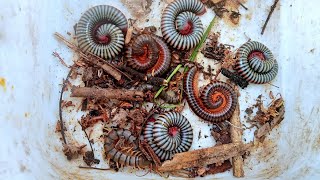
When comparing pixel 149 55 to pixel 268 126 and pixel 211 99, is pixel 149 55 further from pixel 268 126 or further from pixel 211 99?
pixel 268 126

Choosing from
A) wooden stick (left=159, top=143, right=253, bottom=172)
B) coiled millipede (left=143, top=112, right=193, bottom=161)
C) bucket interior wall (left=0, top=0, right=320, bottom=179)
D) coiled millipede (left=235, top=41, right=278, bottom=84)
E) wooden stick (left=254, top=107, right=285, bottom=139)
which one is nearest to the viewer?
bucket interior wall (left=0, top=0, right=320, bottom=179)

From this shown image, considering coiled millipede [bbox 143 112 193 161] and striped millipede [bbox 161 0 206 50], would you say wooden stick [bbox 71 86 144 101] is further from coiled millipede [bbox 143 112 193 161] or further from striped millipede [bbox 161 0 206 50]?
striped millipede [bbox 161 0 206 50]

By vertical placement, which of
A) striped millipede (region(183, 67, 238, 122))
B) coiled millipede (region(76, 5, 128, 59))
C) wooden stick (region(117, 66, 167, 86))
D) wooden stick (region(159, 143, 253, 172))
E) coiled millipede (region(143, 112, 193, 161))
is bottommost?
wooden stick (region(159, 143, 253, 172))

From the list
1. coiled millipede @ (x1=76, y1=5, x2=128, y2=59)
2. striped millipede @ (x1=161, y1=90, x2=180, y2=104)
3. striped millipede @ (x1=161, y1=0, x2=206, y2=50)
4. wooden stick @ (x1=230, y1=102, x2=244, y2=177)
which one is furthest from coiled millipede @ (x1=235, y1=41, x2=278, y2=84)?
coiled millipede @ (x1=76, y1=5, x2=128, y2=59)

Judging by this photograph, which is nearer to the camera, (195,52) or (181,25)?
(181,25)

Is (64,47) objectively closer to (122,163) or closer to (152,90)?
(152,90)

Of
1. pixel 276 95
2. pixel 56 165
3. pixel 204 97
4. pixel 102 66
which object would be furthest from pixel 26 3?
pixel 276 95

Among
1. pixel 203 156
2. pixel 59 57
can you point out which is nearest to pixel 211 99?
pixel 203 156

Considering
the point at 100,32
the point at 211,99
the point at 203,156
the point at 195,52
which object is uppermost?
the point at 100,32
